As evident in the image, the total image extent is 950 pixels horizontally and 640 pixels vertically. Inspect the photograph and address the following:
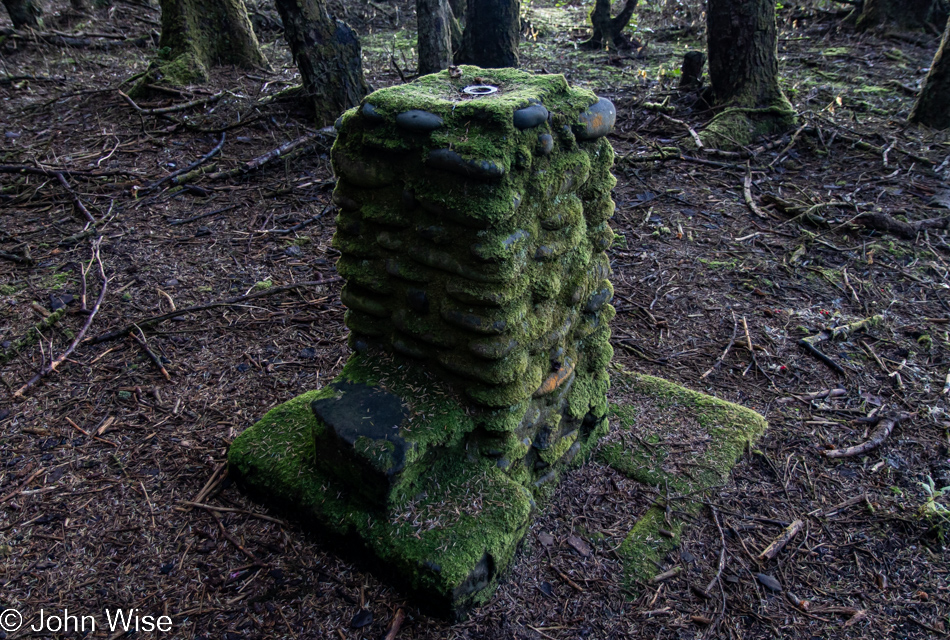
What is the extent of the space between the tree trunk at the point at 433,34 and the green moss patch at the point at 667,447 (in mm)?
4897

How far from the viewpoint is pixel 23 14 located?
8.78 metres

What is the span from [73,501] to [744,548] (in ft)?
10.8

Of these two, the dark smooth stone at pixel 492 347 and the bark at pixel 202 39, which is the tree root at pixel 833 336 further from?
the bark at pixel 202 39

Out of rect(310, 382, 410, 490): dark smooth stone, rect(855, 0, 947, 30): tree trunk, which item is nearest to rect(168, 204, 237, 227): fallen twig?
rect(310, 382, 410, 490): dark smooth stone

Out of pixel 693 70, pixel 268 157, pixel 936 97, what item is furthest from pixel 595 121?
pixel 936 97

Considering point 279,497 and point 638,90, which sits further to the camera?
point 638,90

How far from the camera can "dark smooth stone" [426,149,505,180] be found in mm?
2025

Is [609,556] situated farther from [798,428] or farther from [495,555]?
[798,428]

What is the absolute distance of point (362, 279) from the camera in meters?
2.45

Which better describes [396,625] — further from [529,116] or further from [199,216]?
[199,216]

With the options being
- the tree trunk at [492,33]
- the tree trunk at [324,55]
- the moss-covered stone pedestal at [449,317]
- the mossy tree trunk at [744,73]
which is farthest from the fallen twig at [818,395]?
the tree trunk at [492,33]

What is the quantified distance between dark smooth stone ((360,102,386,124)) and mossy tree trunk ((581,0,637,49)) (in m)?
10.3

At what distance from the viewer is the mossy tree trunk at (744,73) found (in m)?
6.90

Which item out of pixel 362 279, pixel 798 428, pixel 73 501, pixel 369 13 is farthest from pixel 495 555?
pixel 369 13
